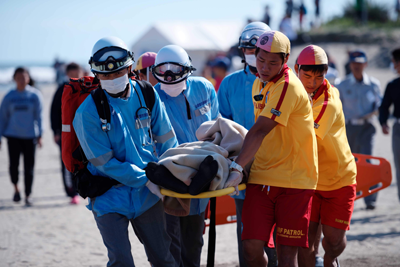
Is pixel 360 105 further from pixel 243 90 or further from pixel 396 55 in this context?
pixel 243 90

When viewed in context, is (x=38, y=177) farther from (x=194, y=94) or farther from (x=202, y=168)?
(x=202, y=168)

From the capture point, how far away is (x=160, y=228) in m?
3.51

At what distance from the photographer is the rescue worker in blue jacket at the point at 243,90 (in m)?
4.50

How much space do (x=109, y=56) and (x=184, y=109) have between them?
1135 mm

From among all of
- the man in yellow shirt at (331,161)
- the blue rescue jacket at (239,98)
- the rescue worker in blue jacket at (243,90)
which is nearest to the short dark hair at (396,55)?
the rescue worker in blue jacket at (243,90)

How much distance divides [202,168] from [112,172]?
731mm

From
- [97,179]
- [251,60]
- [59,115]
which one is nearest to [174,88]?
[251,60]

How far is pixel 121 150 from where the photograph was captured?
339 centimetres

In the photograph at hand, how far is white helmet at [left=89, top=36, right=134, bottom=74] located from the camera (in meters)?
3.29

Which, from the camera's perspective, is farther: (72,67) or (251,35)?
(72,67)

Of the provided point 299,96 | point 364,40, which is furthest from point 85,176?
point 364,40

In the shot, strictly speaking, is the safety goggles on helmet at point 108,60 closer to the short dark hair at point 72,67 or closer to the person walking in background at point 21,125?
the short dark hair at point 72,67

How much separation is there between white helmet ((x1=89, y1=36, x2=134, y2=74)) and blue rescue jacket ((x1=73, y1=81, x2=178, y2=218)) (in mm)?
229

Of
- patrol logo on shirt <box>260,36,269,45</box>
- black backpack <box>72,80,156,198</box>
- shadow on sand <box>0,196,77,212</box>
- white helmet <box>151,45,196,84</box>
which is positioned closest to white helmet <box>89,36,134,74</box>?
black backpack <box>72,80,156,198</box>
